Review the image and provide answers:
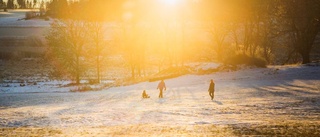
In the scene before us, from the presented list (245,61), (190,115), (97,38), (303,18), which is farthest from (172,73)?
(190,115)

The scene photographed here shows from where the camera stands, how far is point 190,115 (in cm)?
2184

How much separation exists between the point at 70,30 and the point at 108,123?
3339cm

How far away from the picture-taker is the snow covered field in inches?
704

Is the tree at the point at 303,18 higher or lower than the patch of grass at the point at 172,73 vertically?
higher

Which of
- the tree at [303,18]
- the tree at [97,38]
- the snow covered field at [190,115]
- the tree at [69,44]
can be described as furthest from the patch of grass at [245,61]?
the tree at [69,44]

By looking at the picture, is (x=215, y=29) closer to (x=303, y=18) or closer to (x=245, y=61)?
(x=245, y=61)

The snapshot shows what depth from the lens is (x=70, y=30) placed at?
5122cm

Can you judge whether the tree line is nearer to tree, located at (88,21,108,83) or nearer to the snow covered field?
tree, located at (88,21,108,83)

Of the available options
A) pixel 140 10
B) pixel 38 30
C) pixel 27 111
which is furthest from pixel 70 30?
pixel 38 30

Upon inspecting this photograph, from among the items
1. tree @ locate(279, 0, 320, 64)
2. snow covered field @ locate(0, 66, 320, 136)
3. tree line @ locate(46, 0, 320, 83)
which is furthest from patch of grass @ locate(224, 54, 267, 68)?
snow covered field @ locate(0, 66, 320, 136)

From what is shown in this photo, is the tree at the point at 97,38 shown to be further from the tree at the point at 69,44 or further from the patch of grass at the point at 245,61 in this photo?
the patch of grass at the point at 245,61

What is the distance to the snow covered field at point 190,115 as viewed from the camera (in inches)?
704

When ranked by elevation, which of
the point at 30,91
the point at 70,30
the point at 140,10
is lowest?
the point at 30,91

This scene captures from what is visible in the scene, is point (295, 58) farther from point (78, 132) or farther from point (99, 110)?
point (78, 132)
